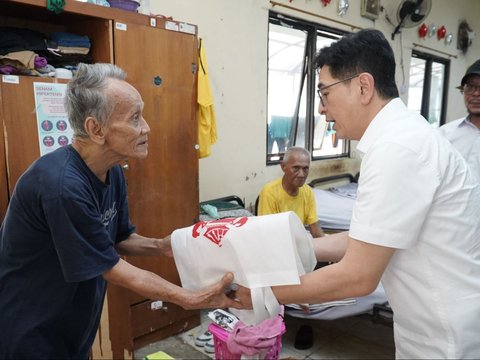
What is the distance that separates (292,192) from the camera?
9.59 ft

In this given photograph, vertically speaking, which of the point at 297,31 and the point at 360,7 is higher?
the point at 360,7

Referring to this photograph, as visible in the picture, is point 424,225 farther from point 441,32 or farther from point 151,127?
point 441,32

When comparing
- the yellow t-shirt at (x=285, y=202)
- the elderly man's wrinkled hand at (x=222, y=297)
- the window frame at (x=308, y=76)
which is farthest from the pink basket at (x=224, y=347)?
the window frame at (x=308, y=76)

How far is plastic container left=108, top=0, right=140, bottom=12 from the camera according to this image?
2.13 metres

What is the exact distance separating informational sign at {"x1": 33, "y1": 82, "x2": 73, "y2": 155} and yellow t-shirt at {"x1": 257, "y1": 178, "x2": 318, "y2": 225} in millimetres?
1494

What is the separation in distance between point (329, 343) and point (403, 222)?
2033mm

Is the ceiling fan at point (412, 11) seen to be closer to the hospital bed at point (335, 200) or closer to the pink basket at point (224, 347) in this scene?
the hospital bed at point (335, 200)

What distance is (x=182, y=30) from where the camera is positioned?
240 cm

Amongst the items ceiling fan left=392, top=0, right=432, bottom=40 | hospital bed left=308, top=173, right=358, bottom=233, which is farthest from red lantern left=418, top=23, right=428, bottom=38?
hospital bed left=308, top=173, right=358, bottom=233

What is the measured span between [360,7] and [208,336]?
4.06 m

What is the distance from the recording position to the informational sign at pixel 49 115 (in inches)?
72.2

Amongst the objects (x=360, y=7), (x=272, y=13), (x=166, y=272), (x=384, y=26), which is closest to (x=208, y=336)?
(x=166, y=272)

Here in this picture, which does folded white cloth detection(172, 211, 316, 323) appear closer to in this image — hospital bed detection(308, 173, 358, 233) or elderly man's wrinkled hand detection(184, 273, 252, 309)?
elderly man's wrinkled hand detection(184, 273, 252, 309)

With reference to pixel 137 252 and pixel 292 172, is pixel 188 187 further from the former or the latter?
pixel 137 252
